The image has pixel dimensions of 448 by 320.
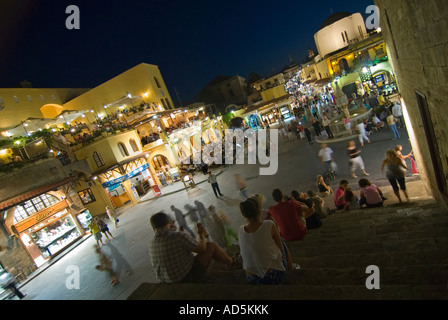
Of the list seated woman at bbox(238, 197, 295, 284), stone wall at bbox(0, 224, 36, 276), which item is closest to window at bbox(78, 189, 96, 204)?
stone wall at bbox(0, 224, 36, 276)

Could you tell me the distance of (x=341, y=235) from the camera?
5.17 meters

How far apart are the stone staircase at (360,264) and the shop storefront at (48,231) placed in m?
13.2

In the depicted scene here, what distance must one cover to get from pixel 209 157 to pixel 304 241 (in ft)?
56.9

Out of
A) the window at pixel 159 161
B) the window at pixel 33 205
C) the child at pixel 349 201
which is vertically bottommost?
the child at pixel 349 201

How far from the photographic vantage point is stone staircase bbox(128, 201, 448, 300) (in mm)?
2293

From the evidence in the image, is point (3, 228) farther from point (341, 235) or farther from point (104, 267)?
point (341, 235)

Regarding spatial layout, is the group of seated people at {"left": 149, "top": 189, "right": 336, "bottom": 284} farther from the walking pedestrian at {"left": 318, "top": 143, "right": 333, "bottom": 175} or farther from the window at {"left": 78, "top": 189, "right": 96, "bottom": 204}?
the window at {"left": 78, "top": 189, "right": 96, "bottom": 204}

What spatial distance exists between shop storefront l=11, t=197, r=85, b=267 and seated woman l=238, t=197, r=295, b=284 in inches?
584

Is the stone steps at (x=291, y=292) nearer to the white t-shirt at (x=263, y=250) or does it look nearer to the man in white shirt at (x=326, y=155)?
the white t-shirt at (x=263, y=250)

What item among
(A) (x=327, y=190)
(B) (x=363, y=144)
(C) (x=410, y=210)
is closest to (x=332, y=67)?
(B) (x=363, y=144)

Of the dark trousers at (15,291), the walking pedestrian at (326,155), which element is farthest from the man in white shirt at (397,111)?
the dark trousers at (15,291)

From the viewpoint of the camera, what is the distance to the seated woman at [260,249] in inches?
124
